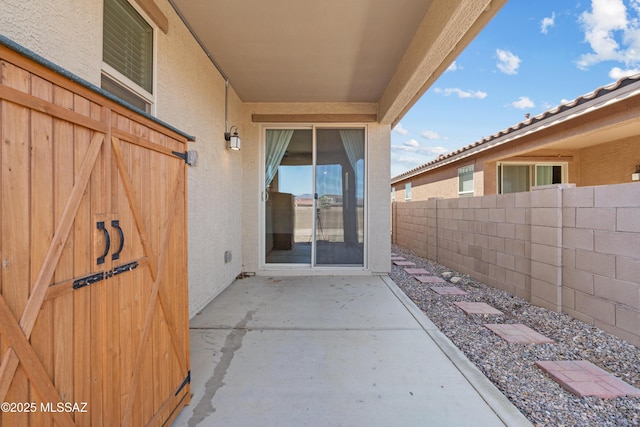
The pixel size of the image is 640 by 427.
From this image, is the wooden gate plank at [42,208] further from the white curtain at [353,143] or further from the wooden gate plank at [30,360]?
the white curtain at [353,143]

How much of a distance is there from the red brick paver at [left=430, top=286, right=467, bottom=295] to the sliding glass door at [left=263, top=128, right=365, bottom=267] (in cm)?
125

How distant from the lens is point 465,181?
825cm

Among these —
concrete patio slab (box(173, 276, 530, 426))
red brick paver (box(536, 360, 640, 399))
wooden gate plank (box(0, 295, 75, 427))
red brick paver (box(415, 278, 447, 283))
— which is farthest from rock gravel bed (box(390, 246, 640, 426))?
wooden gate plank (box(0, 295, 75, 427))

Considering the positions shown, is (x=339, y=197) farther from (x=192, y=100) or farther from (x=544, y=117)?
(x=544, y=117)

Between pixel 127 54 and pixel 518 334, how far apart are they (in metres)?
3.98

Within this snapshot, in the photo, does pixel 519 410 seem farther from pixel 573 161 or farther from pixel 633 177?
pixel 573 161

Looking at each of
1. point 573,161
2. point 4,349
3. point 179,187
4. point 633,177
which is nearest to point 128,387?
point 4,349

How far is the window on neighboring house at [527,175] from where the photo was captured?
6.89 metres

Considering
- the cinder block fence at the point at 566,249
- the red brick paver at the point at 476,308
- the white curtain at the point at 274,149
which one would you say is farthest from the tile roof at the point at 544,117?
the white curtain at the point at 274,149

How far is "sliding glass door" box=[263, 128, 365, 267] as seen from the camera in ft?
15.9

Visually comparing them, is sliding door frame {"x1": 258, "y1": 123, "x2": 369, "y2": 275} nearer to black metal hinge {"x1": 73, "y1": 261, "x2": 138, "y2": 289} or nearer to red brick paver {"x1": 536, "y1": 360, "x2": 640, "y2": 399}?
red brick paver {"x1": 536, "y1": 360, "x2": 640, "y2": 399}

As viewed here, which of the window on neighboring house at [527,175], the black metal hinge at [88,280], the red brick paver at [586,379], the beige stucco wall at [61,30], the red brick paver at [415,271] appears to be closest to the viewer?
the black metal hinge at [88,280]

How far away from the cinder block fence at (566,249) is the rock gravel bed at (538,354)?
0.19 metres

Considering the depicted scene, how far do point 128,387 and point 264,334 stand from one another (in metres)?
1.48
